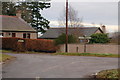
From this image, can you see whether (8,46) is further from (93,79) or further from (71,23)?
(93,79)

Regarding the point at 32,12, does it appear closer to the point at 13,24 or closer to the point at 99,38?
the point at 13,24

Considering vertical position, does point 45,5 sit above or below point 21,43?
above

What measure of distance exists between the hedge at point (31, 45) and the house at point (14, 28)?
8447 millimetres

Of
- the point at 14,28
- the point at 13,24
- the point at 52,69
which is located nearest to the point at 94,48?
the point at 14,28

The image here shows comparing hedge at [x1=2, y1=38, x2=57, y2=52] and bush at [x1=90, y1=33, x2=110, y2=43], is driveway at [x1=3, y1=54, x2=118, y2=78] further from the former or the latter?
bush at [x1=90, y1=33, x2=110, y2=43]

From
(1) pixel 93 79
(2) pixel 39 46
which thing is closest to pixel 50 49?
(2) pixel 39 46

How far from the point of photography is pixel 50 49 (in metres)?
33.4

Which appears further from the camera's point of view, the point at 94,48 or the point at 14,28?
the point at 14,28

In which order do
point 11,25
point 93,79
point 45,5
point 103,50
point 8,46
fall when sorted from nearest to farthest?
point 93,79, point 103,50, point 8,46, point 11,25, point 45,5

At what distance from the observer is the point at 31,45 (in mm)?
34188

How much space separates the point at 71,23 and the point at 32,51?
15.6 meters

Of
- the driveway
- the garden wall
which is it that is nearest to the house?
the garden wall

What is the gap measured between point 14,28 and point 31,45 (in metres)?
11.4

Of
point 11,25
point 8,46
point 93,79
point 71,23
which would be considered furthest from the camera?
point 71,23
